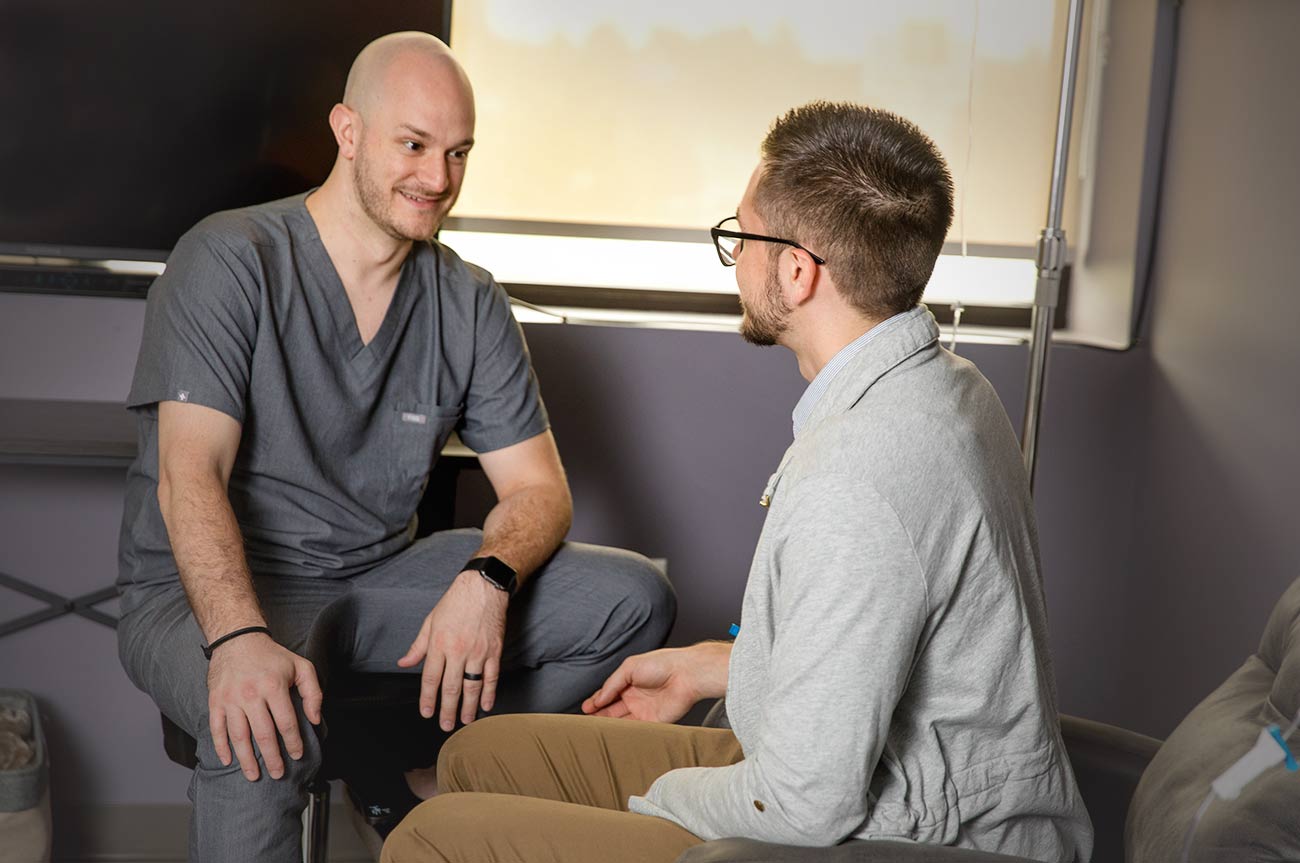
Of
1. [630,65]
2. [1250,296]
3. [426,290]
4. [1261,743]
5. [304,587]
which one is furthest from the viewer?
[630,65]

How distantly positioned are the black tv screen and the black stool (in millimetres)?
983

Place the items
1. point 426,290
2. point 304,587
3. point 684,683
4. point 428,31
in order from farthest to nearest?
point 428,31 < point 426,290 < point 304,587 < point 684,683

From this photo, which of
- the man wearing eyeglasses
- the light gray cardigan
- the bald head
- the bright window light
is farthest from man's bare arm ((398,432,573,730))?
the bright window light

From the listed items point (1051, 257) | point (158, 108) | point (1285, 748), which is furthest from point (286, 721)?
point (1051, 257)

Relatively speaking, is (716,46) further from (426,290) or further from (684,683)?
(684,683)

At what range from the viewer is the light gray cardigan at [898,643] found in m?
1.01

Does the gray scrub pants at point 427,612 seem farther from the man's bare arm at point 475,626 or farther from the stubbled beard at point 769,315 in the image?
the stubbled beard at point 769,315

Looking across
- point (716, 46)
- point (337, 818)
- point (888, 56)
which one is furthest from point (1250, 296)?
point (337, 818)

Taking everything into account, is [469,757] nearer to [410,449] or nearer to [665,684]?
[665,684]

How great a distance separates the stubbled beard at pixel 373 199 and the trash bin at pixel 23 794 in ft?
3.71

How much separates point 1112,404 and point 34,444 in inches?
81.2

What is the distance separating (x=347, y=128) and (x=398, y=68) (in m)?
0.12

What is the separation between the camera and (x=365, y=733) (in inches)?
75.0

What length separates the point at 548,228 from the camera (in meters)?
2.67
